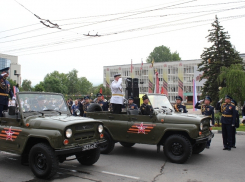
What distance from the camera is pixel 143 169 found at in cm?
659

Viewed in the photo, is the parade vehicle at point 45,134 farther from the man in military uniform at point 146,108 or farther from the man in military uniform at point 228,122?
the man in military uniform at point 228,122

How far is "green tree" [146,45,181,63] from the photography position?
9125 centimetres

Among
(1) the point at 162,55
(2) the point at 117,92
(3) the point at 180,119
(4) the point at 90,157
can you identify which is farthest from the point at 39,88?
(1) the point at 162,55

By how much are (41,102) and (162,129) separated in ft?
11.0

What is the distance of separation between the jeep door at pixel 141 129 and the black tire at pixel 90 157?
155 cm

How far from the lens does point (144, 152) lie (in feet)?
28.7

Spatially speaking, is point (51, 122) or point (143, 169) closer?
point (51, 122)

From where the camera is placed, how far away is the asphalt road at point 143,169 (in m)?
5.79

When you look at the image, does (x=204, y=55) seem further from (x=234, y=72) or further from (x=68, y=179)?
(x=68, y=179)

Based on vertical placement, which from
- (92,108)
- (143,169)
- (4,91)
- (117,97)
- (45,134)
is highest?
(4,91)

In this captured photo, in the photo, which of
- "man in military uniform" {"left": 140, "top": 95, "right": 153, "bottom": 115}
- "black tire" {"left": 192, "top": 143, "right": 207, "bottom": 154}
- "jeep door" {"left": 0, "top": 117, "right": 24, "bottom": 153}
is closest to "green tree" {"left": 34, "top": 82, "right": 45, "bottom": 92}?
"man in military uniform" {"left": 140, "top": 95, "right": 153, "bottom": 115}

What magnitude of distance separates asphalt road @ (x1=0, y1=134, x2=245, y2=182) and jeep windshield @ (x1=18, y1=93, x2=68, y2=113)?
1491mm

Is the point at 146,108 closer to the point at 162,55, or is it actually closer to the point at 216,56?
the point at 216,56

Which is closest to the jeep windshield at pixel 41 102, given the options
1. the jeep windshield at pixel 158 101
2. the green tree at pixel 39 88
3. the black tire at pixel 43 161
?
the black tire at pixel 43 161
